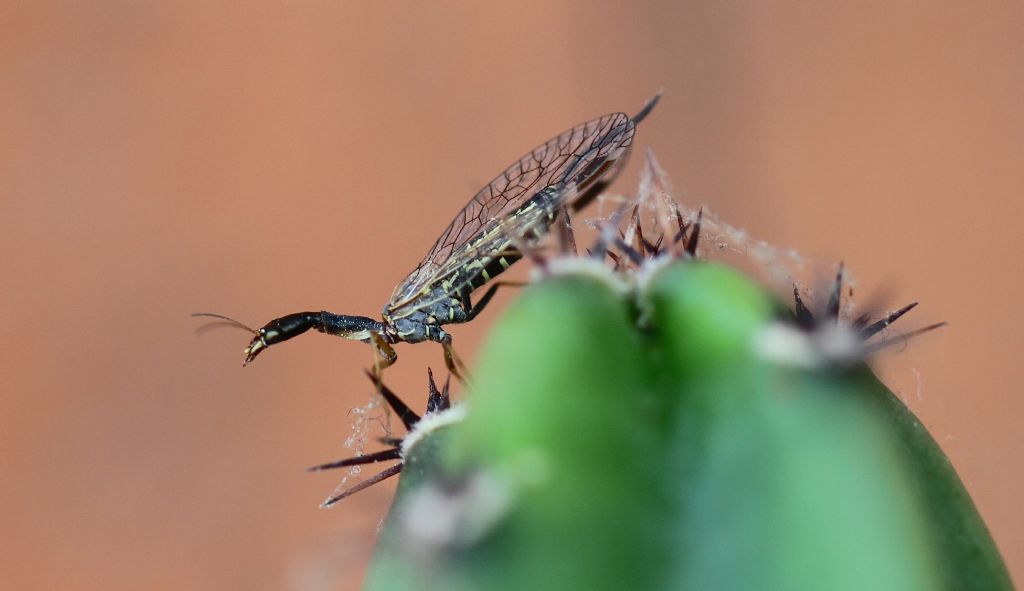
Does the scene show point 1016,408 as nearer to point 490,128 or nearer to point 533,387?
point 490,128

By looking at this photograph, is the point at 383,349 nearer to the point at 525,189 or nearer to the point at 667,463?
the point at 525,189

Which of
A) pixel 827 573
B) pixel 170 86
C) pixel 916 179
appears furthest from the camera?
pixel 170 86

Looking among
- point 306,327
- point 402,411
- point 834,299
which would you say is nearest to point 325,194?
point 306,327

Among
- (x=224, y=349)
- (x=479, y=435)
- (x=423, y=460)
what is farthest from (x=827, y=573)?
(x=224, y=349)

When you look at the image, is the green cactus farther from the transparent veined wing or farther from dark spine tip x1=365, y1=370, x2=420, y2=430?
the transparent veined wing

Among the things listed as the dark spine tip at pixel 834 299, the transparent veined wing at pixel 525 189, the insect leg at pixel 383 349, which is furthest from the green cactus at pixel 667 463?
the insect leg at pixel 383 349

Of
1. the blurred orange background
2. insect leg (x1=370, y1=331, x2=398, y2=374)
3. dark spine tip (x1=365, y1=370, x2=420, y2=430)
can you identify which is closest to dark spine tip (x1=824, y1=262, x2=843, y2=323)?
dark spine tip (x1=365, y1=370, x2=420, y2=430)
